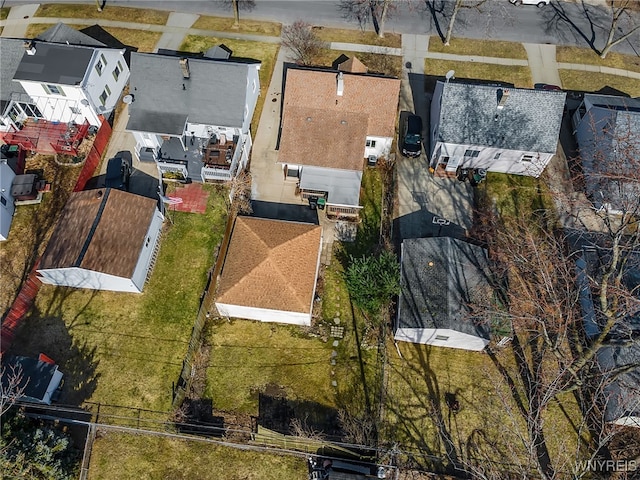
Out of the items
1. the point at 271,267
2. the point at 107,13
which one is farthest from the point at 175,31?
the point at 271,267

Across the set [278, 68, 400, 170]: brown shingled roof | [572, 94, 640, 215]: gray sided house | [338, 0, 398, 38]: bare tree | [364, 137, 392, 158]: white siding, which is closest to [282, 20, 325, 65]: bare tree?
[338, 0, 398, 38]: bare tree

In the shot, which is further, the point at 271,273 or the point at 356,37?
the point at 356,37

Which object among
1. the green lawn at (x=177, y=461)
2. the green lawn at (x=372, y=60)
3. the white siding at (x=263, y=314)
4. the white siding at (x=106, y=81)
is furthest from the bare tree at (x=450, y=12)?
the green lawn at (x=177, y=461)

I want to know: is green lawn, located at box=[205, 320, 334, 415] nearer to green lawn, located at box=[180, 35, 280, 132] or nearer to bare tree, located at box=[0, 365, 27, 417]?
bare tree, located at box=[0, 365, 27, 417]

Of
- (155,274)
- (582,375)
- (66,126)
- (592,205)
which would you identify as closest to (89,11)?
(66,126)

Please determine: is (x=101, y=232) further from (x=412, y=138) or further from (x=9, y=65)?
(x=412, y=138)

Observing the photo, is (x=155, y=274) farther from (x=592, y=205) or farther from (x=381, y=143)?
(x=592, y=205)
